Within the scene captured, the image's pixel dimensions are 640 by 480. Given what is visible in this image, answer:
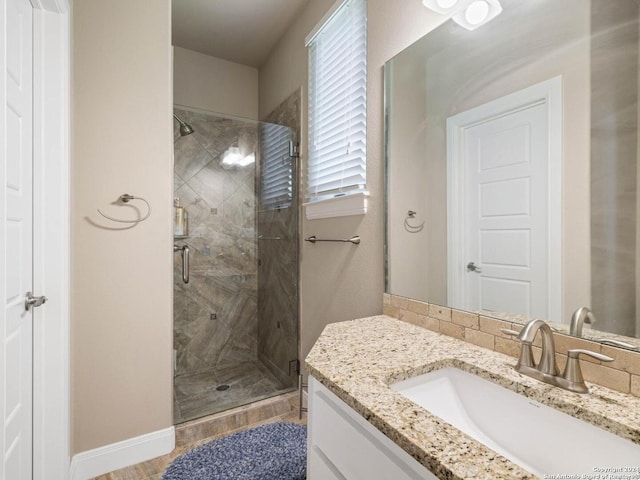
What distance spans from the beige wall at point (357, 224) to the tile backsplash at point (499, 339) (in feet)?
0.78

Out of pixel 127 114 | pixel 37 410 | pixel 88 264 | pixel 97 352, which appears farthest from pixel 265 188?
pixel 37 410

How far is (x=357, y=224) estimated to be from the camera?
1.74 metres

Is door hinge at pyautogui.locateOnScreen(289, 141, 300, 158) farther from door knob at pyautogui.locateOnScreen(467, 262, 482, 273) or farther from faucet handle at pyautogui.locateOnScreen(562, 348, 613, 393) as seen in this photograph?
faucet handle at pyautogui.locateOnScreen(562, 348, 613, 393)

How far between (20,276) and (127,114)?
905 mm

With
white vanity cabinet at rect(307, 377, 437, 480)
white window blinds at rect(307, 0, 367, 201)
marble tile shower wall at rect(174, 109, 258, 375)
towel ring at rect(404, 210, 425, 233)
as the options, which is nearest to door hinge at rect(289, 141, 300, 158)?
white window blinds at rect(307, 0, 367, 201)

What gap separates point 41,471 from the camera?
1316mm

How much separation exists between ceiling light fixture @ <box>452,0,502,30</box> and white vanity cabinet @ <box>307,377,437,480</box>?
126 cm

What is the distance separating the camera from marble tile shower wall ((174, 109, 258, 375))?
8.00 feet

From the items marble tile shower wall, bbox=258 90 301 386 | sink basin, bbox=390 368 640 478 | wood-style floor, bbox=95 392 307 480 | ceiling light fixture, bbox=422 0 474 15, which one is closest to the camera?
sink basin, bbox=390 368 640 478

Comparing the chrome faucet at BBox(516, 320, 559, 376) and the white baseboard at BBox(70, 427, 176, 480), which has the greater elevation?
the chrome faucet at BBox(516, 320, 559, 376)

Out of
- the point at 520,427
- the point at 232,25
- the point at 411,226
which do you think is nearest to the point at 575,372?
the point at 520,427

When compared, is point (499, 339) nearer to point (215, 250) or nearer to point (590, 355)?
point (590, 355)

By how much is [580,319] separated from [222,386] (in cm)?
223

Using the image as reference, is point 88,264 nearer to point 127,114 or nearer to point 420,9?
point 127,114
